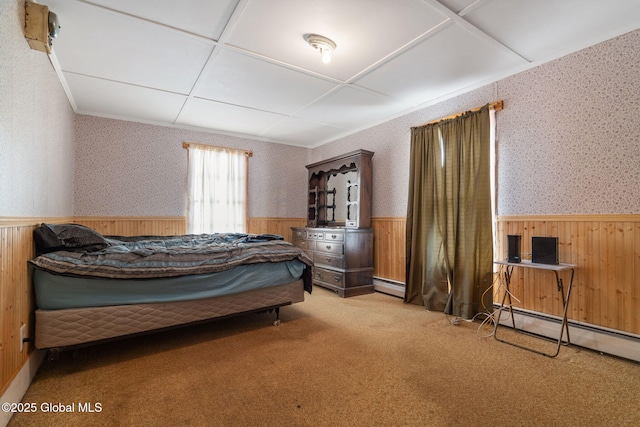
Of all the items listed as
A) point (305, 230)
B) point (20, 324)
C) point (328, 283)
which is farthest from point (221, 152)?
point (20, 324)

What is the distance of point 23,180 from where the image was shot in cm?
191

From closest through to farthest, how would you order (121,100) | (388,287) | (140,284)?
(140,284) → (121,100) → (388,287)

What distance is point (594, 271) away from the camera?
244 cm

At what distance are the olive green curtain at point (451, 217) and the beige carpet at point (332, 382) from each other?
633 mm

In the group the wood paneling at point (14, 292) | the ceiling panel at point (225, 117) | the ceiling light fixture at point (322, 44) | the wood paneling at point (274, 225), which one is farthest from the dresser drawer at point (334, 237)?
the wood paneling at point (14, 292)

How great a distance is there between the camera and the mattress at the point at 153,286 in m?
2.00

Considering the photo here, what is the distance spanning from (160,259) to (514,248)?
3.07 m

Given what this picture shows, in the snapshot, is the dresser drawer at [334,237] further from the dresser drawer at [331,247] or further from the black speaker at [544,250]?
the black speaker at [544,250]

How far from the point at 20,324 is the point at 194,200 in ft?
10.5

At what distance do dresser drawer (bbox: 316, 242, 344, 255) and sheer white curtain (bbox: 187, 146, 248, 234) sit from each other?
5.08 feet

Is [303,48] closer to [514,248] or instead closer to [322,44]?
[322,44]

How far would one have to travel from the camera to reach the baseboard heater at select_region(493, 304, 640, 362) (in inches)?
88.3

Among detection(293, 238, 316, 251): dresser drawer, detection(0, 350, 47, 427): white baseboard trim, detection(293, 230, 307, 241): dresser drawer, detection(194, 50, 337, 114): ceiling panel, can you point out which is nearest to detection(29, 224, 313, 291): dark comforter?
detection(0, 350, 47, 427): white baseboard trim

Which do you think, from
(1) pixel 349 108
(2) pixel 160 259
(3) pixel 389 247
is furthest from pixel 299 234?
(2) pixel 160 259
